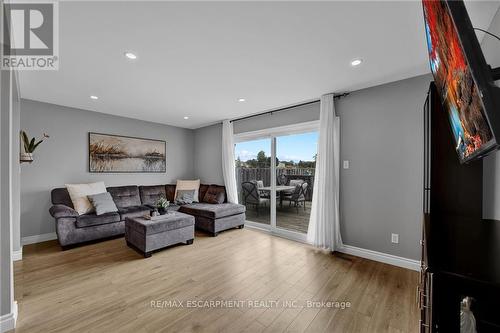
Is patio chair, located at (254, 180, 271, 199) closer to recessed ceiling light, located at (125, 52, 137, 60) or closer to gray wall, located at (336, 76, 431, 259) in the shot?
gray wall, located at (336, 76, 431, 259)

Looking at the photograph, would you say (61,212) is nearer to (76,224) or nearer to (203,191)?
(76,224)

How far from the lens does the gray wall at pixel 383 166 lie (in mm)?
2582

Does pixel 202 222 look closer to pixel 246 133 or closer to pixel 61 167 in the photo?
pixel 246 133

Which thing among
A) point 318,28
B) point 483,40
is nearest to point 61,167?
point 318,28

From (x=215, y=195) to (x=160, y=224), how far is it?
1.77 m

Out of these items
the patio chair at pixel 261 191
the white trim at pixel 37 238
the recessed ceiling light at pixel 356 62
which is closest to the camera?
the recessed ceiling light at pixel 356 62

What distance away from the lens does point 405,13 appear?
1541mm

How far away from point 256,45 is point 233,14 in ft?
1.40

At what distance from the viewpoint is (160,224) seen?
309cm

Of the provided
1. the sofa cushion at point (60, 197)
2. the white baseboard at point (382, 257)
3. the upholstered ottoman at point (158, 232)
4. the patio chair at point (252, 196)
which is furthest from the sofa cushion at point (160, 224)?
the white baseboard at point (382, 257)

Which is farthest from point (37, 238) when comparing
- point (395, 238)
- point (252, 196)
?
point (395, 238)

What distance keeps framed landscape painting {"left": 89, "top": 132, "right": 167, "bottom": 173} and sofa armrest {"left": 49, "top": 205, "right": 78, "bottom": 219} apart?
1.05 m

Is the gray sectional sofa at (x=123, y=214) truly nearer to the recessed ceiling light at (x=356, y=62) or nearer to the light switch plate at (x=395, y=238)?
the light switch plate at (x=395, y=238)

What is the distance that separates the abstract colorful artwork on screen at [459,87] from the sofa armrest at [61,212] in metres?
4.42
